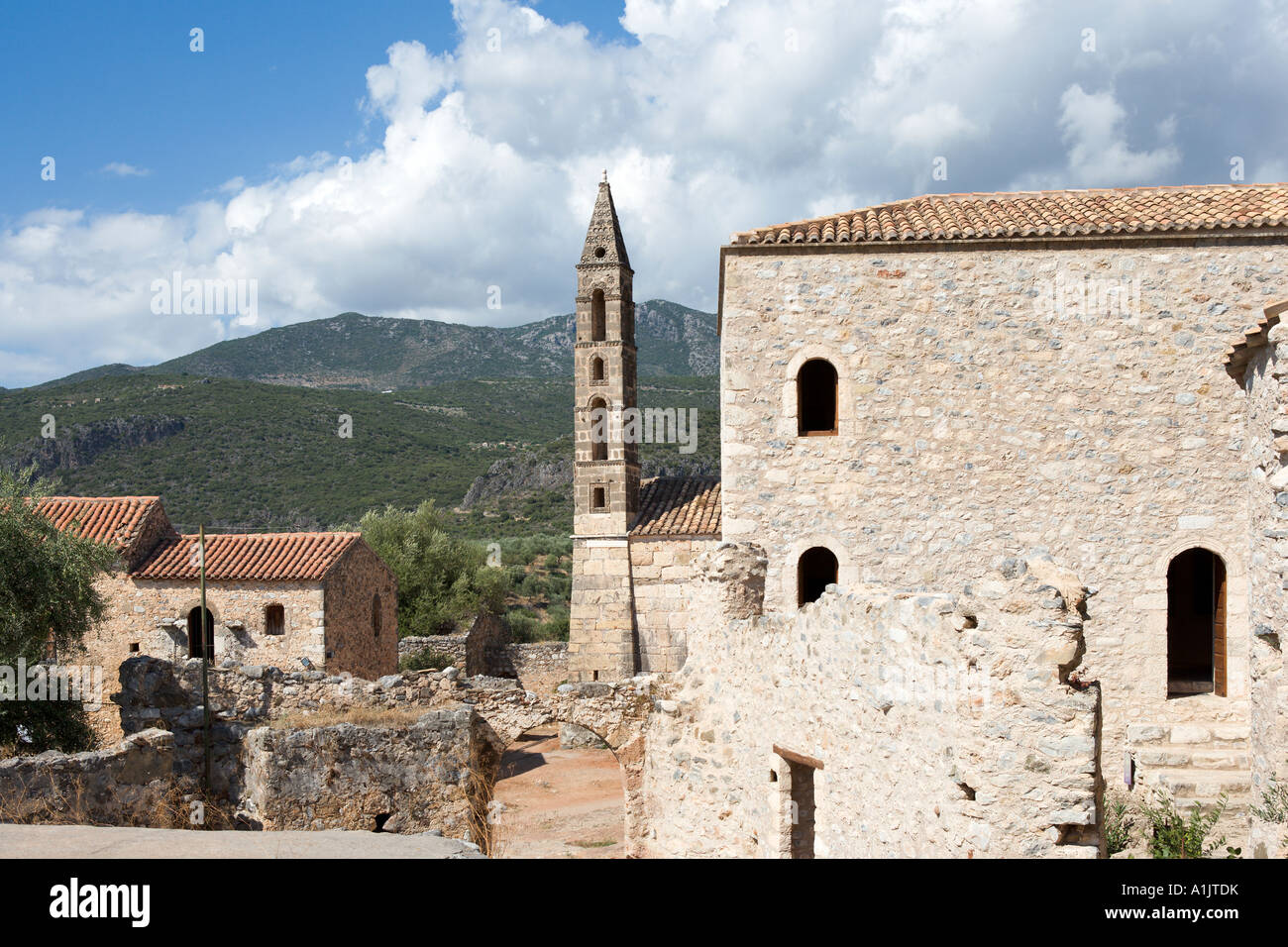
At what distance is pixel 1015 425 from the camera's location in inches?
512

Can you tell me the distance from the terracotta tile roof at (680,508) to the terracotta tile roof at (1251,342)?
934 cm

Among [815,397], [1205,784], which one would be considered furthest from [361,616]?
[1205,784]

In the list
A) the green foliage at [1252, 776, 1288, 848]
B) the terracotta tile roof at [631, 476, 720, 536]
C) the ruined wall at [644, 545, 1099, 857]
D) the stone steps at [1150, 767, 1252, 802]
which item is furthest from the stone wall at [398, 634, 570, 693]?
the green foliage at [1252, 776, 1288, 848]

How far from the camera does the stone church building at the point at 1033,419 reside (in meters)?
12.7

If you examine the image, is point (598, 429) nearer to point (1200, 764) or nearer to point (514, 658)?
point (514, 658)

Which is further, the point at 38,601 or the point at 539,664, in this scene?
the point at 539,664

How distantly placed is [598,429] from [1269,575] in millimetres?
13538

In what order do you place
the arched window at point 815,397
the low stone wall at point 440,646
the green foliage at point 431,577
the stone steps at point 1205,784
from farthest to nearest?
the green foliage at point 431,577 → the low stone wall at point 440,646 → the arched window at point 815,397 → the stone steps at point 1205,784

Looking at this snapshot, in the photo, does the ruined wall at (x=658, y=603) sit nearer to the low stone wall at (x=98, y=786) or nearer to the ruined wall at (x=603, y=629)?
the ruined wall at (x=603, y=629)

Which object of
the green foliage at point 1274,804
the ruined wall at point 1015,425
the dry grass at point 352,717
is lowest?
the dry grass at point 352,717

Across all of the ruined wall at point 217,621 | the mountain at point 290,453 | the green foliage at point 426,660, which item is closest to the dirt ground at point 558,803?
the green foliage at point 426,660

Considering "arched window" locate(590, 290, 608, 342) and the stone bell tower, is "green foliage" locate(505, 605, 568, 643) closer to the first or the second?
the stone bell tower

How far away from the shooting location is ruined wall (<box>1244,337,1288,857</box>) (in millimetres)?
7906
